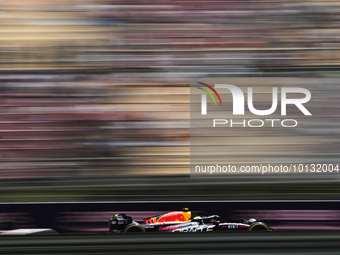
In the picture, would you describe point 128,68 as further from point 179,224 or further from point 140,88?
point 179,224

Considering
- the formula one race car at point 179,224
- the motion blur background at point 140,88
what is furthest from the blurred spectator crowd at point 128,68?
the formula one race car at point 179,224

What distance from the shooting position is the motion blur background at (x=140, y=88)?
3209 millimetres

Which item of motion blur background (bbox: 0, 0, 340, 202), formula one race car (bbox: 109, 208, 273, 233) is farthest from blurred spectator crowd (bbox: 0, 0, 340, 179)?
formula one race car (bbox: 109, 208, 273, 233)

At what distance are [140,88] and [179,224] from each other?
4.50 feet

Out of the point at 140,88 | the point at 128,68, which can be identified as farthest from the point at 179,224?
the point at 128,68

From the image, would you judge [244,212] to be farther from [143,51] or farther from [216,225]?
[143,51]

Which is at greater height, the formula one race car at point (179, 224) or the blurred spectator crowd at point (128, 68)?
the blurred spectator crowd at point (128, 68)

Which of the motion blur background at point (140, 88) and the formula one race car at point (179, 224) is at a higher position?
the motion blur background at point (140, 88)

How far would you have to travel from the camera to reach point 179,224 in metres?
3.21

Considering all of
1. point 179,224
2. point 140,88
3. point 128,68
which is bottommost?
point 179,224

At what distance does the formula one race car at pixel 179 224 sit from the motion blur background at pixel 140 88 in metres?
0.19

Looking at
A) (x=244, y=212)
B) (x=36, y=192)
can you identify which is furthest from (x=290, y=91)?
(x=36, y=192)

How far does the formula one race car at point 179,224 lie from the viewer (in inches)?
126

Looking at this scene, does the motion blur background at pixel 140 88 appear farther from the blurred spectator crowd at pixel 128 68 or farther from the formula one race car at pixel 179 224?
the formula one race car at pixel 179 224
